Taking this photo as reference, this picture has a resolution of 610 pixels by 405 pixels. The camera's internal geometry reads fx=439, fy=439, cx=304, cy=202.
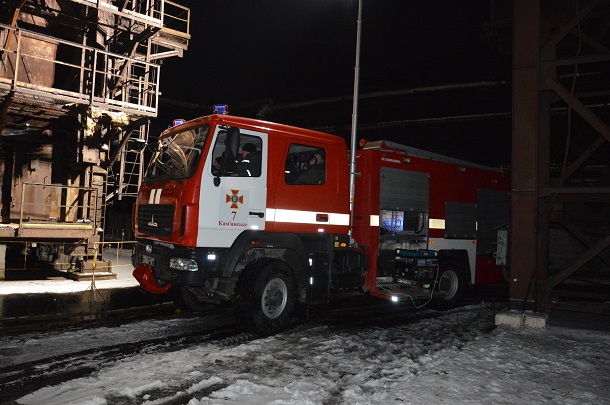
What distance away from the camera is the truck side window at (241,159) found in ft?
21.1

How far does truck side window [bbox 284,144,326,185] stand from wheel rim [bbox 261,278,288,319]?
1668 mm

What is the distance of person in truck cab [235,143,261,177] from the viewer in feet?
22.4

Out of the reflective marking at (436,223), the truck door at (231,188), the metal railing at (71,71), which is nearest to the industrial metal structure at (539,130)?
the reflective marking at (436,223)

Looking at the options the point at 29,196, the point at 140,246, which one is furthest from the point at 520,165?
the point at 29,196

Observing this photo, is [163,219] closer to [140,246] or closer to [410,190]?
[140,246]

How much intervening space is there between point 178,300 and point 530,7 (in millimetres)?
8376

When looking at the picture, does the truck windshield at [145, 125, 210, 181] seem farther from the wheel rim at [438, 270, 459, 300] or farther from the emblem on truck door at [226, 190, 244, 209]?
the wheel rim at [438, 270, 459, 300]

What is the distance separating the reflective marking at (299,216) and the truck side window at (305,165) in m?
0.52

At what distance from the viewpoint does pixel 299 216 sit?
734 cm

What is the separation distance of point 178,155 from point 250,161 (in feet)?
3.95

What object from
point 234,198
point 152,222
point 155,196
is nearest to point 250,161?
point 234,198

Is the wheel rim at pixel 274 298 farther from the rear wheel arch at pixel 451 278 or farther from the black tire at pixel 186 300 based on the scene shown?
the rear wheel arch at pixel 451 278

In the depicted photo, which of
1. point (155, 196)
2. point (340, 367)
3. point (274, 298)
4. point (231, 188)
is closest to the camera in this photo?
point (340, 367)

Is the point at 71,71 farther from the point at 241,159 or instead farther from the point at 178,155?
the point at 241,159
